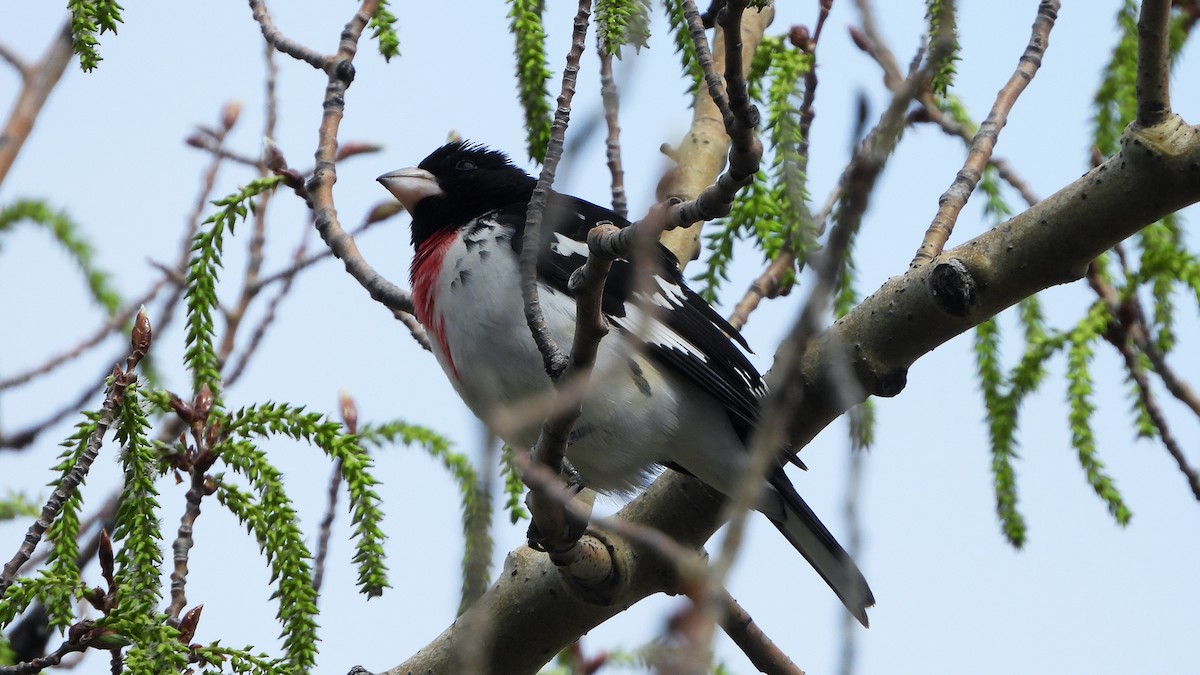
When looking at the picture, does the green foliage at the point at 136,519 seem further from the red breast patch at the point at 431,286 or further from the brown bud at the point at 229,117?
the brown bud at the point at 229,117

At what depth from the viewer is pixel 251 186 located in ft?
9.68

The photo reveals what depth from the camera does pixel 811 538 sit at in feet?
11.1

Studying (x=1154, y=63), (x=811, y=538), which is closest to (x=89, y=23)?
(x=1154, y=63)

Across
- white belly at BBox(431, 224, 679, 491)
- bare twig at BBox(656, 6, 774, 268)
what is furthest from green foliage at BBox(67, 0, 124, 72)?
bare twig at BBox(656, 6, 774, 268)

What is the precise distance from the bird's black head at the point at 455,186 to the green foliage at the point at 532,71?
21.3 inches

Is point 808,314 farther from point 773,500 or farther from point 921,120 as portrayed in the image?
point 921,120

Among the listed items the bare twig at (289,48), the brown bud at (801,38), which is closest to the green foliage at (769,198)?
the brown bud at (801,38)

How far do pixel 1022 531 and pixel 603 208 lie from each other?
1428 millimetres

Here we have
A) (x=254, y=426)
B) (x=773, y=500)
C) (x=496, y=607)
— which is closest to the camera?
(x=254, y=426)

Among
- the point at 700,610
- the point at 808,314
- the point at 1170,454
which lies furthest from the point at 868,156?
the point at 1170,454

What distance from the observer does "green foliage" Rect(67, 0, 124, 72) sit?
83.3 inches

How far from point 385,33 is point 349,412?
978 mm

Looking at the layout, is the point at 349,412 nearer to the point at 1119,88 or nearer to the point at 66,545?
the point at 66,545

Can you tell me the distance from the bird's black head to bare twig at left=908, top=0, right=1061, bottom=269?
1.29 meters
